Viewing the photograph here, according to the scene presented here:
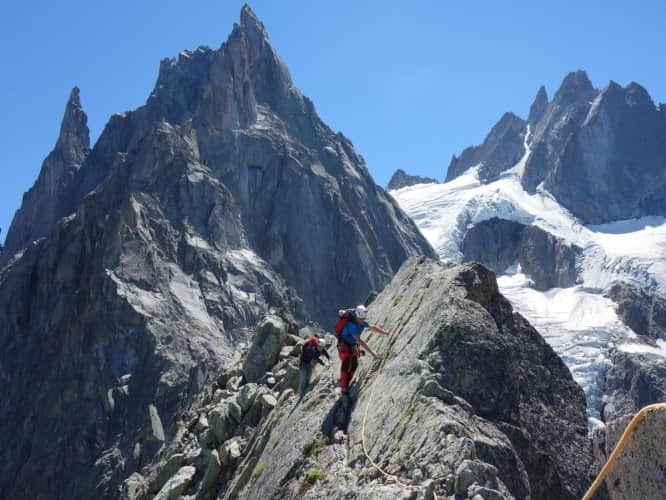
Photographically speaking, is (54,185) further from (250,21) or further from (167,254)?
(167,254)

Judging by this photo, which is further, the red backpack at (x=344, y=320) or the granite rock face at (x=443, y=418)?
the red backpack at (x=344, y=320)

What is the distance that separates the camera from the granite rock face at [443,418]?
41.5ft

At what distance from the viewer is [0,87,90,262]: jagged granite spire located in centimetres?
15762

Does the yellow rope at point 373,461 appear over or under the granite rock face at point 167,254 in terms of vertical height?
under

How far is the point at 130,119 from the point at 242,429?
472 ft

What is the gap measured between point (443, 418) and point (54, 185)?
162 metres

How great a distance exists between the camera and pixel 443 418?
43.1 feet

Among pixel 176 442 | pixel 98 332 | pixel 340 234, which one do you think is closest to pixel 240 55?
pixel 340 234

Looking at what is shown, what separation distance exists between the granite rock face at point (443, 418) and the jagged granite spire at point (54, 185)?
146637mm

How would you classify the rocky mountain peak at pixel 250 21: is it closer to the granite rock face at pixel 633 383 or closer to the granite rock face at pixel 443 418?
the granite rock face at pixel 633 383

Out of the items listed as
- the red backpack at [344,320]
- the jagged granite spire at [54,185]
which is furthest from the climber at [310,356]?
the jagged granite spire at [54,185]

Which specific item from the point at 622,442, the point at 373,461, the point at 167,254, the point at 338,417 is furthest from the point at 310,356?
the point at 167,254

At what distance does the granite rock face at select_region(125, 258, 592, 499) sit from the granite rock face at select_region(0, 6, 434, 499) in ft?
71.9


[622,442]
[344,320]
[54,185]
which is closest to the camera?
[622,442]
